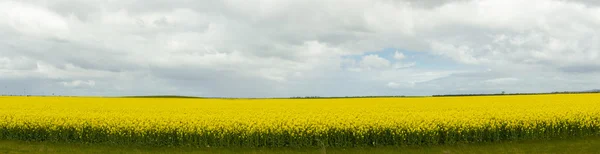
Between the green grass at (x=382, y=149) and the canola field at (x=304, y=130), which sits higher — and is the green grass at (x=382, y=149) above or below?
below

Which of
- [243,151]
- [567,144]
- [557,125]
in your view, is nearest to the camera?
[243,151]

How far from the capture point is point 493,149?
18.7 m

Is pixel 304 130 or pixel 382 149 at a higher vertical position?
pixel 304 130

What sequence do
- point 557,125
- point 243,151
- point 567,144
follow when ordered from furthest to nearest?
point 557,125, point 567,144, point 243,151

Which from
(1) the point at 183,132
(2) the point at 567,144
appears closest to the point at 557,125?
(2) the point at 567,144

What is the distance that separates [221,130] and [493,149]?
10.8 metres

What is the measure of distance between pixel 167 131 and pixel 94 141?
360 cm

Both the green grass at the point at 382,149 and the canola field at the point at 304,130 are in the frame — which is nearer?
the green grass at the point at 382,149

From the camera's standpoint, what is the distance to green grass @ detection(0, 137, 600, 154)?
18.3 meters

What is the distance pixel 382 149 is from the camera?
60.2 feet

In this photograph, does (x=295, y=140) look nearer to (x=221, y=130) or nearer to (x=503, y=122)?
(x=221, y=130)

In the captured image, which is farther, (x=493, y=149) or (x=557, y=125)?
(x=557, y=125)

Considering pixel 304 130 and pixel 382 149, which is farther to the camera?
pixel 304 130

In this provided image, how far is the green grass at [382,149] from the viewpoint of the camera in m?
18.3
